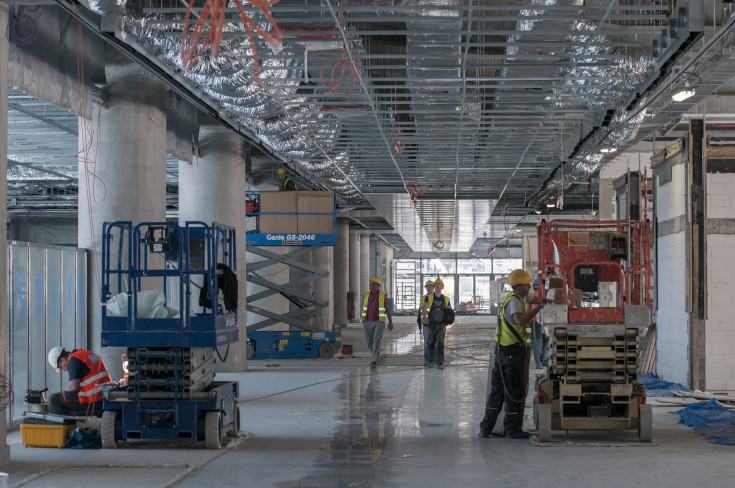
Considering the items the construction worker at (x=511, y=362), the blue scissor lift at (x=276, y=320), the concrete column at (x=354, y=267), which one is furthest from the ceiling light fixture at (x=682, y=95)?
the concrete column at (x=354, y=267)

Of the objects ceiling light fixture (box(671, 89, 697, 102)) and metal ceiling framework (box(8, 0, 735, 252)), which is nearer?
metal ceiling framework (box(8, 0, 735, 252))

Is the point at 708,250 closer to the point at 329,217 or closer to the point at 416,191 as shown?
the point at 329,217

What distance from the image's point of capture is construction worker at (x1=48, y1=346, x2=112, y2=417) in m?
10.1

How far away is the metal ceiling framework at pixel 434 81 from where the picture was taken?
934 centimetres

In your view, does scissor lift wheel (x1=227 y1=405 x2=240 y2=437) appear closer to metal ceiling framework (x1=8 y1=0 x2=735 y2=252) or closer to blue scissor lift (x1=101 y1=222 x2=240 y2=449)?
blue scissor lift (x1=101 y1=222 x2=240 y2=449)

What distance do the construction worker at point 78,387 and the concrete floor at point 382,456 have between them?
25.9 inches

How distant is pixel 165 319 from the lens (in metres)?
9.42

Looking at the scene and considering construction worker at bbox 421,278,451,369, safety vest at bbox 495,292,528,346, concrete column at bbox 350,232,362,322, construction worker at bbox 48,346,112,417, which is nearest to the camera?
safety vest at bbox 495,292,528,346

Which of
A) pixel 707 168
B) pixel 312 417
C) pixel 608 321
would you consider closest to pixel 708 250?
pixel 707 168

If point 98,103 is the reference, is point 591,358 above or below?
below

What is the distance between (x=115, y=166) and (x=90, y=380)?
3433 mm

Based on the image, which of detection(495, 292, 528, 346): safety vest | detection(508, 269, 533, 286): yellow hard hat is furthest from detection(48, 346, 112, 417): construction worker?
detection(508, 269, 533, 286): yellow hard hat

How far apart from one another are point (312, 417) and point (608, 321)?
13.8ft

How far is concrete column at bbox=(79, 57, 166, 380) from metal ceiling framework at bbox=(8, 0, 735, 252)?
1.01m
